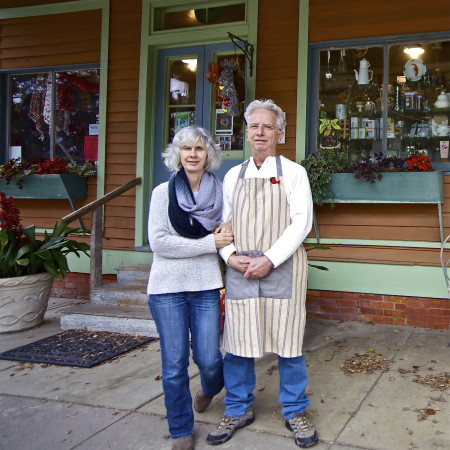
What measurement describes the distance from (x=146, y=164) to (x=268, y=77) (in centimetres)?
172

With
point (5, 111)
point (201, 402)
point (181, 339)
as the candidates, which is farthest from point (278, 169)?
point (5, 111)

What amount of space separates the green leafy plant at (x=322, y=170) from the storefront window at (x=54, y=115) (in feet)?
9.31

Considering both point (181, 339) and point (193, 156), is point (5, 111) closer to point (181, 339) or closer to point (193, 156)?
point (193, 156)

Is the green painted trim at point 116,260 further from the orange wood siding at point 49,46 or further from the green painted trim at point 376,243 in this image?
the green painted trim at point 376,243

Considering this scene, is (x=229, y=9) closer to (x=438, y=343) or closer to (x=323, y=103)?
(x=323, y=103)

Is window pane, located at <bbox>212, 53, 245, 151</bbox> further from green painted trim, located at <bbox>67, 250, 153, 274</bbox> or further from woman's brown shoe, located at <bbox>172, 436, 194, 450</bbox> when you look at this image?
woman's brown shoe, located at <bbox>172, 436, 194, 450</bbox>

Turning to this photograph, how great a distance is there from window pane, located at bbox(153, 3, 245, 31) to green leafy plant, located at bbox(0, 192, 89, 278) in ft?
8.86

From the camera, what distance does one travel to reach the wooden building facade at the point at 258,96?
18.9 feet

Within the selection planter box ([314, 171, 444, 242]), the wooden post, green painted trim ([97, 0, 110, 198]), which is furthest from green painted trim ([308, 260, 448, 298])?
green painted trim ([97, 0, 110, 198])

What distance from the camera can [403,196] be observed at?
5.54m

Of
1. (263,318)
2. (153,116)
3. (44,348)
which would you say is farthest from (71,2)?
(263,318)

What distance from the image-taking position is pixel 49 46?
7.49 metres

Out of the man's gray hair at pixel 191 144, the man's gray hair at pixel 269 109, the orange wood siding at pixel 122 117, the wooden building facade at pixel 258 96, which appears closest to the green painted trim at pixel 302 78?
the wooden building facade at pixel 258 96

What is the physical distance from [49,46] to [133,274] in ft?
10.6
